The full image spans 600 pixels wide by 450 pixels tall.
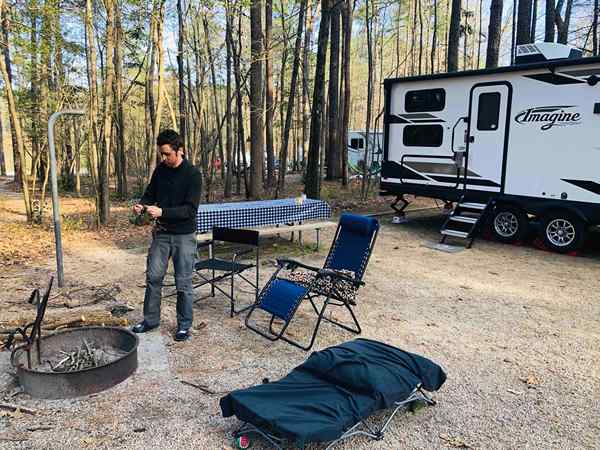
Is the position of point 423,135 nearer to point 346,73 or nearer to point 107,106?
point 107,106

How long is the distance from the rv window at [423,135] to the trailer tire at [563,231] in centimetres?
227

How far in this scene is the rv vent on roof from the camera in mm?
7250

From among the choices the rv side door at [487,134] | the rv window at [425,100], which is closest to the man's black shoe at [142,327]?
the rv side door at [487,134]

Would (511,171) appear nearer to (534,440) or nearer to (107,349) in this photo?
(534,440)

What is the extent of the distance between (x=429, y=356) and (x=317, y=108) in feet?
23.6

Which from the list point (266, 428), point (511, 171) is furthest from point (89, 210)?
point (266, 428)

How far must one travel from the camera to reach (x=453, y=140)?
828 cm

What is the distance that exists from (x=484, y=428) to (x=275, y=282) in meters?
2.01

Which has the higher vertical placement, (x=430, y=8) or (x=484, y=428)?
(x=430, y=8)

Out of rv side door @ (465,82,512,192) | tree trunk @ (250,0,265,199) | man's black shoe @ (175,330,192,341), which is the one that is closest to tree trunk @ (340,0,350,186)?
tree trunk @ (250,0,265,199)

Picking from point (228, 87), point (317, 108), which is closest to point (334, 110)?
point (228, 87)

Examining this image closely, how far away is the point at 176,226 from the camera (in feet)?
12.7

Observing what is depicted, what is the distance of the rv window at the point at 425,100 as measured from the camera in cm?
841

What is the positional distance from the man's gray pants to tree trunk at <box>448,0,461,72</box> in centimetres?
1023
